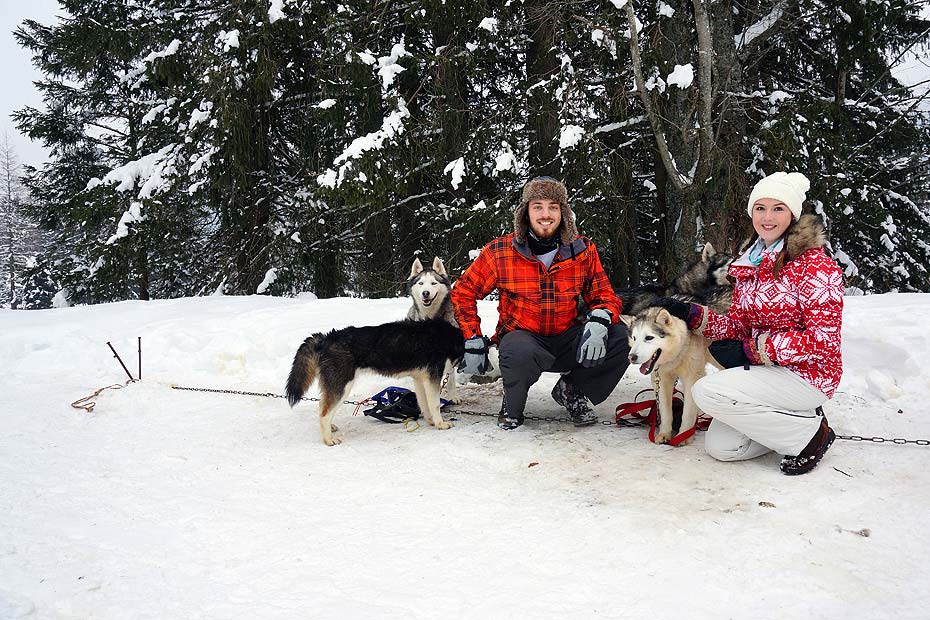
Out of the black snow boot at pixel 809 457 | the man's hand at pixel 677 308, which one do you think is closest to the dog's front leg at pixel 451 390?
the man's hand at pixel 677 308

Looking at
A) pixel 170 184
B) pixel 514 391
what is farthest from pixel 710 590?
pixel 170 184

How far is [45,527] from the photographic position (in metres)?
2.66

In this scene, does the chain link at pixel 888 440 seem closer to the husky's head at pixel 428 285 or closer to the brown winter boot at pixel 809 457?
the brown winter boot at pixel 809 457

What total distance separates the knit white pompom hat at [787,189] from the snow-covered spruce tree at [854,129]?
185 inches

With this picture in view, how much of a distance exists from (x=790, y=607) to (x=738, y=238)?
7114 millimetres

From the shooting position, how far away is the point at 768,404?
10.1 feet

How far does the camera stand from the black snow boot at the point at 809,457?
119 inches

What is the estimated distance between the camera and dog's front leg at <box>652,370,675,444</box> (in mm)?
3703

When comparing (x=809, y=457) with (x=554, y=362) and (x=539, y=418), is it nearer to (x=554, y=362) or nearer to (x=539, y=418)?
(x=554, y=362)

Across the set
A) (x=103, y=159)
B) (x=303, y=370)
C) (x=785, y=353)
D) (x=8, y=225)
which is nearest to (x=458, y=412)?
(x=303, y=370)

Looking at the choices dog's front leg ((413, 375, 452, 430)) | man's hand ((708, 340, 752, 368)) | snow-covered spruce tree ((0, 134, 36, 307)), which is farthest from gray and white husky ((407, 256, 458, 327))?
snow-covered spruce tree ((0, 134, 36, 307))

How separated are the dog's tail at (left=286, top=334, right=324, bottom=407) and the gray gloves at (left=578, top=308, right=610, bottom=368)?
1874 millimetres

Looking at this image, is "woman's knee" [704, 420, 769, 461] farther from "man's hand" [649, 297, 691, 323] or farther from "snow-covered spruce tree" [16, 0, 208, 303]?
"snow-covered spruce tree" [16, 0, 208, 303]

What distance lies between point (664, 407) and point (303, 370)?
254 cm
